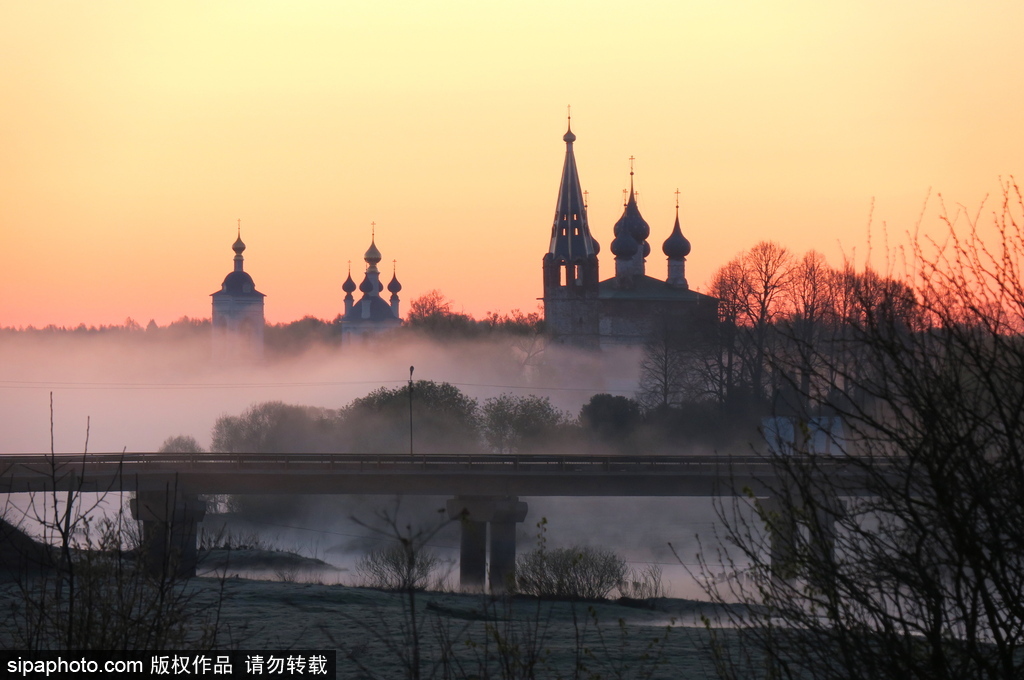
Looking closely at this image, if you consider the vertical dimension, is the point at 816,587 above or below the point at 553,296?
below

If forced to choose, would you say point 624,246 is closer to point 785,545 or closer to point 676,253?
point 676,253

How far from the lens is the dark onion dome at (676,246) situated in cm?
10362

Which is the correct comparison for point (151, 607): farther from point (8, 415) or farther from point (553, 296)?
point (8, 415)

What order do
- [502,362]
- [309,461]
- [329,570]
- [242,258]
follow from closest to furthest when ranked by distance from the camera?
1. [329,570]
2. [309,461]
3. [502,362]
4. [242,258]

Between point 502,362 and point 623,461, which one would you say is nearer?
point 623,461

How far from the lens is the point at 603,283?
4035 inches

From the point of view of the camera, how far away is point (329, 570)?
3956cm

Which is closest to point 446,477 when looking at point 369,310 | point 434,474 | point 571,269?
point 434,474

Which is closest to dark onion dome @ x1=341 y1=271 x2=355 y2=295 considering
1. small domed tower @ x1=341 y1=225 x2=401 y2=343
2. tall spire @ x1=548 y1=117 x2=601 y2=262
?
small domed tower @ x1=341 y1=225 x2=401 y2=343

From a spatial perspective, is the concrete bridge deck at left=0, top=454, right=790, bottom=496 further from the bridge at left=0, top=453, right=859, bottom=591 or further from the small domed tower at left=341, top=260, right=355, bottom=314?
the small domed tower at left=341, top=260, right=355, bottom=314

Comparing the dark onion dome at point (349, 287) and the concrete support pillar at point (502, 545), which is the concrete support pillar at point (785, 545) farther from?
the dark onion dome at point (349, 287)

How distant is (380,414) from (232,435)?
1339 centimetres

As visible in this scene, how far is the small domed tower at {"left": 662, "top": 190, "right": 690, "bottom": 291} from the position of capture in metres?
104

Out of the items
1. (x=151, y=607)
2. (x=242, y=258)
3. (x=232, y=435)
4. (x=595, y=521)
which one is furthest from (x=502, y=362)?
(x=151, y=607)
